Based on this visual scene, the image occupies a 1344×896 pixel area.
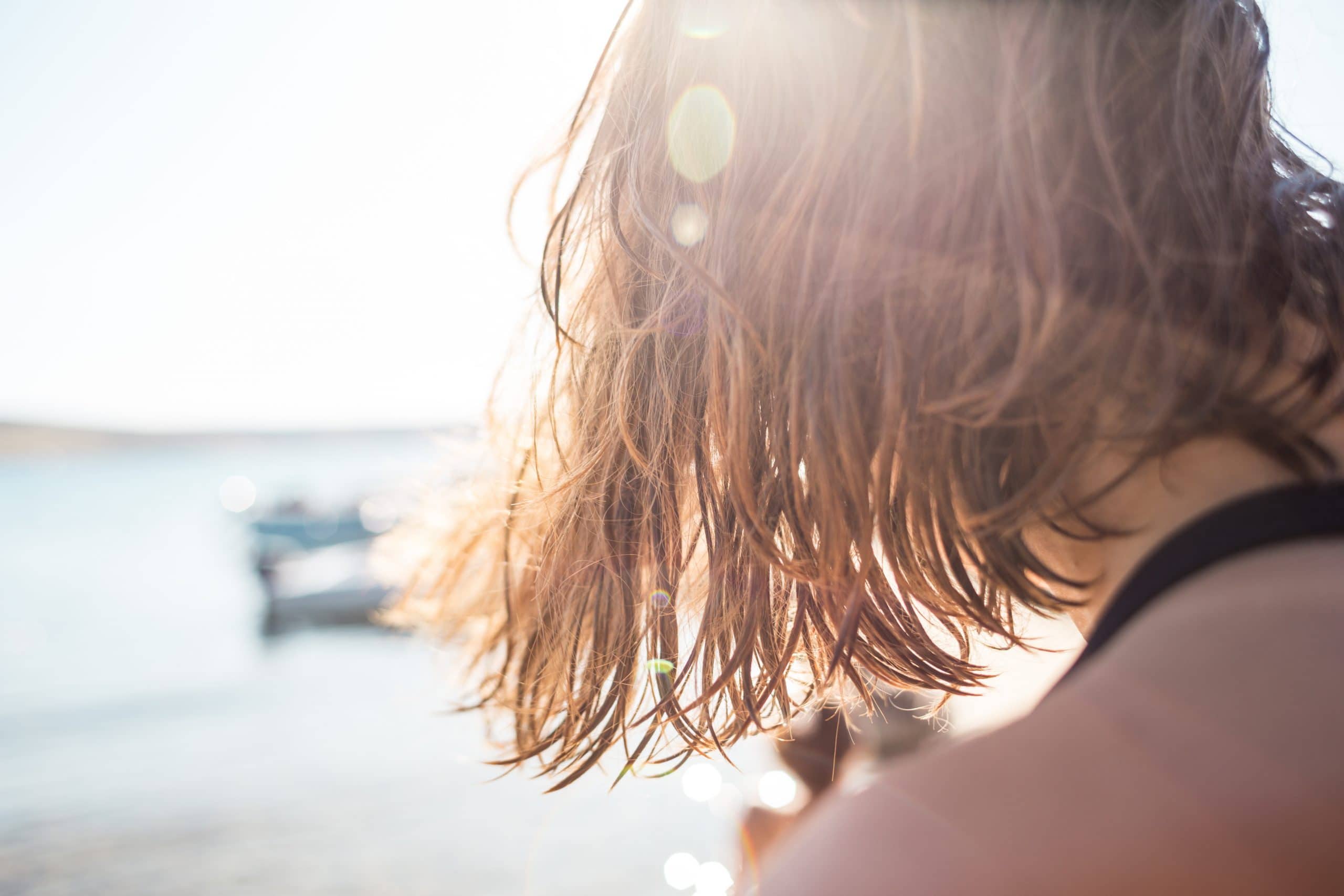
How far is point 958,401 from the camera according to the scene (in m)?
0.82

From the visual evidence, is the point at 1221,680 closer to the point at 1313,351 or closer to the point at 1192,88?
the point at 1313,351

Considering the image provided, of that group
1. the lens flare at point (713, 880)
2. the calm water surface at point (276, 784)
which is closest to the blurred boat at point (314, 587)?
the calm water surface at point (276, 784)

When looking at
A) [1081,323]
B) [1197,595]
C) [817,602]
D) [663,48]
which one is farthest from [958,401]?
[663,48]

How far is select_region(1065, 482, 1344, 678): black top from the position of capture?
65 cm

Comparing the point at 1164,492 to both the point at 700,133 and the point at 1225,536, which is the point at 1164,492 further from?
the point at 700,133

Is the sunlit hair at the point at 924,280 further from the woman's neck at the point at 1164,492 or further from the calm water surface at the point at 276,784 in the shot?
→ the calm water surface at the point at 276,784

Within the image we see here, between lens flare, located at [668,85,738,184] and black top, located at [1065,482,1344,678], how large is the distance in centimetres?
67

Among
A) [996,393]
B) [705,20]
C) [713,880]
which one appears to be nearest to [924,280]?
[996,393]

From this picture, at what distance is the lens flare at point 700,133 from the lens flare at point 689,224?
1.4 inches

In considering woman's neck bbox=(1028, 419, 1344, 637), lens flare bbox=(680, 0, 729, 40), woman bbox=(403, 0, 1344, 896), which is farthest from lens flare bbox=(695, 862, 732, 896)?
lens flare bbox=(680, 0, 729, 40)

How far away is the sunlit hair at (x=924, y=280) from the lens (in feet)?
2.62

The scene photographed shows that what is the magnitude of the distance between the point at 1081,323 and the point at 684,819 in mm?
5080

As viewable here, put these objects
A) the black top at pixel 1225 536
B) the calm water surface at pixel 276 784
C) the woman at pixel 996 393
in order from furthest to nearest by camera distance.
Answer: the calm water surface at pixel 276 784
the black top at pixel 1225 536
the woman at pixel 996 393

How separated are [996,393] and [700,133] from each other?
51 cm
